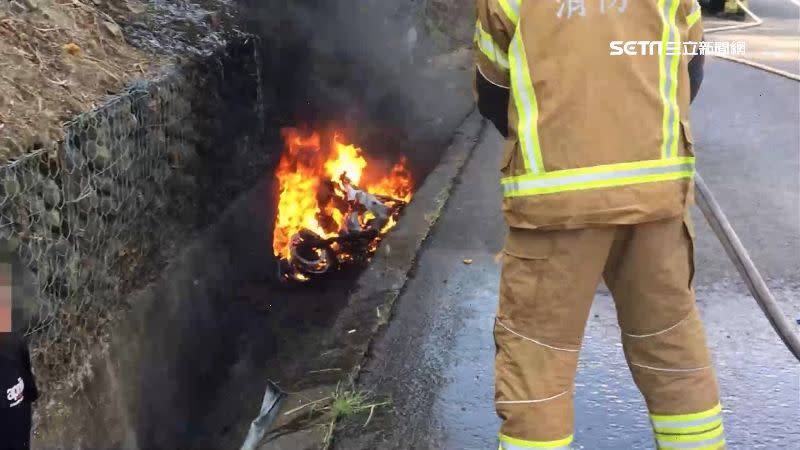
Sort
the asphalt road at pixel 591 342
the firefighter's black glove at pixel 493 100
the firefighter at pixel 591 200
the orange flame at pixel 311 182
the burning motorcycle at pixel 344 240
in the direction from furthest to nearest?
the orange flame at pixel 311 182, the burning motorcycle at pixel 344 240, the asphalt road at pixel 591 342, the firefighter's black glove at pixel 493 100, the firefighter at pixel 591 200

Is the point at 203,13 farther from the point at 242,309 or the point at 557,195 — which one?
the point at 557,195

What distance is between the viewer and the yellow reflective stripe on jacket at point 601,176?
2.24 m

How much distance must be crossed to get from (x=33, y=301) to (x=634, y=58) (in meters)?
2.45

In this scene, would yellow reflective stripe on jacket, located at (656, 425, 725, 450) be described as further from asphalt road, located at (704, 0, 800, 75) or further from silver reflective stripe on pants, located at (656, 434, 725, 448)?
asphalt road, located at (704, 0, 800, 75)

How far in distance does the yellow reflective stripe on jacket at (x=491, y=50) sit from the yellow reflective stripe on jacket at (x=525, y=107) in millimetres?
63

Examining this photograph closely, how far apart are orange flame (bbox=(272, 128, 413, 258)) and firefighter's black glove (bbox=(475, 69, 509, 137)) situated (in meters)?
3.55

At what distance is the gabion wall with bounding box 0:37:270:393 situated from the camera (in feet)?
10.4

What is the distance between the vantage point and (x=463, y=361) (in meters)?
3.65

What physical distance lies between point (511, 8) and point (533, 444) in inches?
53.1

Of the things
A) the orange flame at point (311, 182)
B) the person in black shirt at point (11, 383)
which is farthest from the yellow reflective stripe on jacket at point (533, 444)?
the orange flame at point (311, 182)

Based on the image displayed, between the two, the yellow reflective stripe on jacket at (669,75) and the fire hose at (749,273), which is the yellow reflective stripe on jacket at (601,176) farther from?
the fire hose at (749,273)

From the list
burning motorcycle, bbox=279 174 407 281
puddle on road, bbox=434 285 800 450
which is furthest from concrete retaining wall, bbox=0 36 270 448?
puddle on road, bbox=434 285 800 450

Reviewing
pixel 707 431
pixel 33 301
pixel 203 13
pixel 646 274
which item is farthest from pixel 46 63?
pixel 707 431

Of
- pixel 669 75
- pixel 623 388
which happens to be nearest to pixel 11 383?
pixel 669 75
